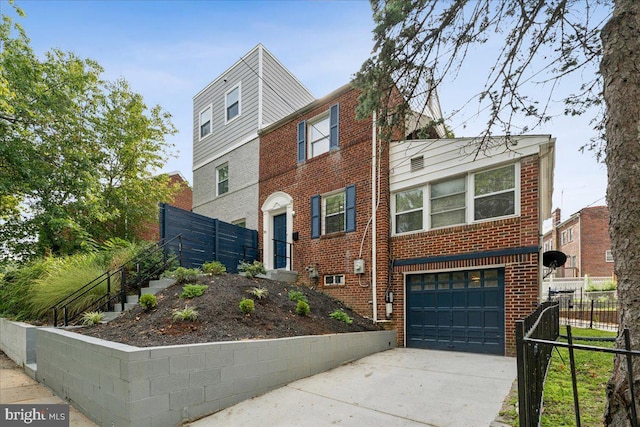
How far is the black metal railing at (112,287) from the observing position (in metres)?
6.66

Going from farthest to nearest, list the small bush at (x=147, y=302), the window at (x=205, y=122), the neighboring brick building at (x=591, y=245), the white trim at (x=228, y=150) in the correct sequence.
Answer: the neighboring brick building at (x=591, y=245), the window at (x=205, y=122), the white trim at (x=228, y=150), the small bush at (x=147, y=302)

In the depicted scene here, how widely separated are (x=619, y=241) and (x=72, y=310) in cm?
851

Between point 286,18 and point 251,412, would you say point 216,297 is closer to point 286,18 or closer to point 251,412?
point 251,412

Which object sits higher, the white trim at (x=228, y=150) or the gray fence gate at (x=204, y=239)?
the white trim at (x=228, y=150)

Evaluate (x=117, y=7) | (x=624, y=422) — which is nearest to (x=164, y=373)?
(x=624, y=422)

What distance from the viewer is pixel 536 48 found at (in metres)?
4.86

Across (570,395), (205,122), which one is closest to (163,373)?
(570,395)

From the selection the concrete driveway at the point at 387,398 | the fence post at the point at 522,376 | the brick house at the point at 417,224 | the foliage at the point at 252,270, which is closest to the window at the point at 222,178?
the brick house at the point at 417,224

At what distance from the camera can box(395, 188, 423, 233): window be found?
8.52 metres

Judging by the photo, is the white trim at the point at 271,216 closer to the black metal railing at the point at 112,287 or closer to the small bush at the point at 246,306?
the black metal railing at the point at 112,287

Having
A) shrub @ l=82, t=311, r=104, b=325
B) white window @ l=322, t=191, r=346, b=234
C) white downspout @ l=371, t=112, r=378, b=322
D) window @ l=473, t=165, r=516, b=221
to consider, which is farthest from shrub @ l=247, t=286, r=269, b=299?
window @ l=473, t=165, r=516, b=221

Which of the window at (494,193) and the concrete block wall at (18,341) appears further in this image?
the window at (494,193)

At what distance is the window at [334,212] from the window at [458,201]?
3.84ft

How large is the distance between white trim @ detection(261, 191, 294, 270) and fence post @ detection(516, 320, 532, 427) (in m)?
8.95
